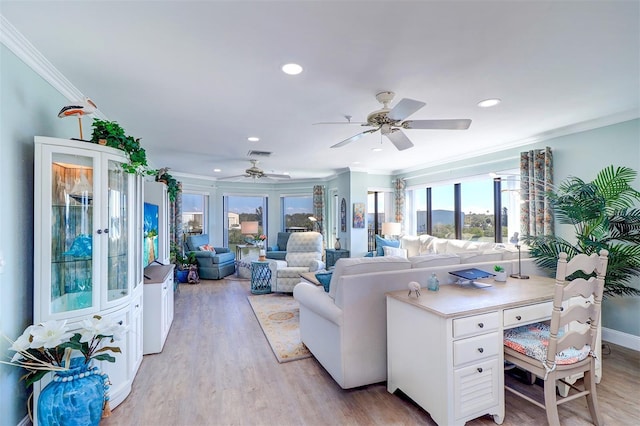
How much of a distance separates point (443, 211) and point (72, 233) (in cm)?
621

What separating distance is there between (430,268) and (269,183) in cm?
687

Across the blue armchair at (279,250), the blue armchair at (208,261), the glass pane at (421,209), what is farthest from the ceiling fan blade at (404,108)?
the blue armchair at (208,261)

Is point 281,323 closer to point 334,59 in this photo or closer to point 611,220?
point 334,59

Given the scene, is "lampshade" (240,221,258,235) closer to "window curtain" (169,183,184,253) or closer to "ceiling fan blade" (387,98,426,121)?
"window curtain" (169,183,184,253)

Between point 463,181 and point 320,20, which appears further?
point 463,181

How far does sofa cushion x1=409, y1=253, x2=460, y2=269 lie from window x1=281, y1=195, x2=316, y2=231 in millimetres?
6388

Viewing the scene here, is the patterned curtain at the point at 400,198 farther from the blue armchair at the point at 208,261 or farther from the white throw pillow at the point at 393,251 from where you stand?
the blue armchair at the point at 208,261

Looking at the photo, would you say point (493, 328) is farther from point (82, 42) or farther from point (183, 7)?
point (82, 42)

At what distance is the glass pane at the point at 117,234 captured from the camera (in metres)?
2.33

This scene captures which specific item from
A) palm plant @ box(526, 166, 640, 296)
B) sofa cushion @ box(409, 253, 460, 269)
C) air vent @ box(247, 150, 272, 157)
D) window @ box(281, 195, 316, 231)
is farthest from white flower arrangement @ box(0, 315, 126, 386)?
window @ box(281, 195, 316, 231)

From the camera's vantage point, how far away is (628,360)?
3.04 meters

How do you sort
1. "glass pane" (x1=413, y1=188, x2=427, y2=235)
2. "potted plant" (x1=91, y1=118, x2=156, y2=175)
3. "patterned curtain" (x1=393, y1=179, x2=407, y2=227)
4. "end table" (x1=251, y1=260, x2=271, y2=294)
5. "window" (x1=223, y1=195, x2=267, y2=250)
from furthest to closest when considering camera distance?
"window" (x1=223, y1=195, x2=267, y2=250) → "patterned curtain" (x1=393, y1=179, x2=407, y2=227) → "glass pane" (x1=413, y1=188, x2=427, y2=235) → "end table" (x1=251, y1=260, x2=271, y2=294) → "potted plant" (x1=91, y1=118, x2=156, y2=175)

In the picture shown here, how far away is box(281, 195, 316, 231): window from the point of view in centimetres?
909

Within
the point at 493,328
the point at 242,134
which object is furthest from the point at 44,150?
the point at 493,328
